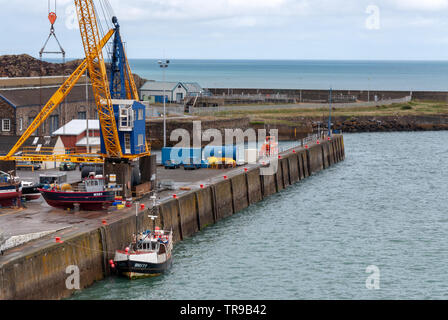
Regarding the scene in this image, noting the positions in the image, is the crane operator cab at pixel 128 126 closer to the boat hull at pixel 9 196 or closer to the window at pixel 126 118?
the window at pixel 126 118

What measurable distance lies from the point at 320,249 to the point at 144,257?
16887 millimetres

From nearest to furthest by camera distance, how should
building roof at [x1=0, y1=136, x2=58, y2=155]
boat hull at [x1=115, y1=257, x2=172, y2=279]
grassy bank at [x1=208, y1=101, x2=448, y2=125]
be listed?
boat hull at [x1=115, y1=257, x2=172, y2=279], building roof at [x1=0, y1=136, x2=58, y2=155], grassy bank at [x1=208, y1=101, x2=448, y2=125]

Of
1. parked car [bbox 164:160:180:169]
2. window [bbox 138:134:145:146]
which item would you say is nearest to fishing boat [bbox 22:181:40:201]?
window [bbox 138:134:145:146]

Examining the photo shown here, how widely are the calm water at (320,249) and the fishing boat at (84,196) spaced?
6.61 m

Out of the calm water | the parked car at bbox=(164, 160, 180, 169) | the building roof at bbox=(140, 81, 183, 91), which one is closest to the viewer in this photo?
the calm water

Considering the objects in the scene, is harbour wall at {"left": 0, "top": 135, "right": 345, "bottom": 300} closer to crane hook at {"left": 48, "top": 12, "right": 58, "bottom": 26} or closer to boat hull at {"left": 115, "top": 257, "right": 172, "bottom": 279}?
boat hull at {"left": 115, "top": 257, "right": 172, "bottom": 279}

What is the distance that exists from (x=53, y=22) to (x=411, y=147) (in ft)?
260

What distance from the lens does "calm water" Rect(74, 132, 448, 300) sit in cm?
4803

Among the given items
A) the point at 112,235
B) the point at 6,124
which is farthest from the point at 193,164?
the point at 112,235

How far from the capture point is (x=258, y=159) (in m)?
90.6

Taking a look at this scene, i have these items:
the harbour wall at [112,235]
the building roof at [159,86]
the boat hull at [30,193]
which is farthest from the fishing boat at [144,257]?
the building roof at [159,86]
